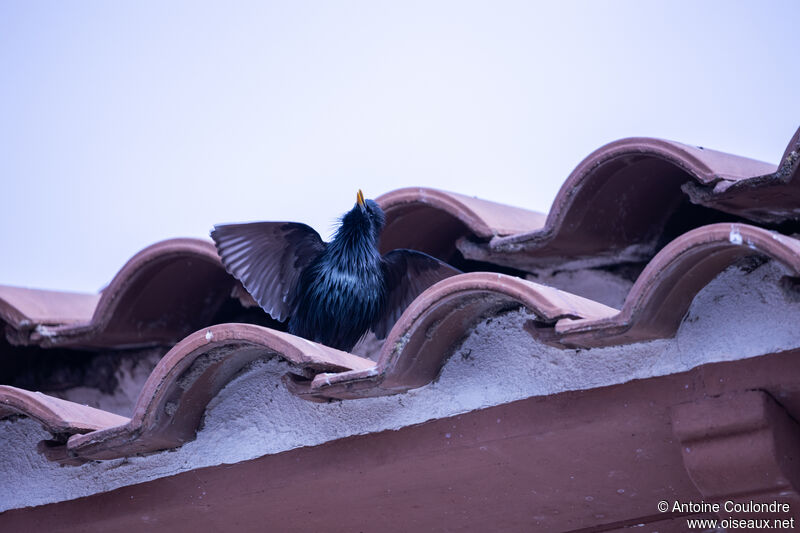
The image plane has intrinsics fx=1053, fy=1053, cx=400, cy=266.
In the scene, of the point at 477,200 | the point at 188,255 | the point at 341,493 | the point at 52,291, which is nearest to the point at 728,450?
the point at 341,493

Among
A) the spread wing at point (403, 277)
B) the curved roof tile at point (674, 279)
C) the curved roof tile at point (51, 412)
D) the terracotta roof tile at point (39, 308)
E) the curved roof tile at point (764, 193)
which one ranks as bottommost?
the curved roof tile at point (51, 412)

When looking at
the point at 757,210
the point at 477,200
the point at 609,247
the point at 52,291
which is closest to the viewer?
the point at 757,210

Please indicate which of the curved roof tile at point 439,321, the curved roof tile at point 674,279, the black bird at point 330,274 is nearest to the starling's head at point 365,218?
the black bird at point 330,274

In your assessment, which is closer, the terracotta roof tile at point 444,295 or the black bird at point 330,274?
the terracotta roof tile at point 444,295

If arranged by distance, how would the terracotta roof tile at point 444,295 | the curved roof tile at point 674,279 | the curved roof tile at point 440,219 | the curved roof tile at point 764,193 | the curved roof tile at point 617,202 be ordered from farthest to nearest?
the curved roof tile at point 440,219, the curved roof tile at point 617,202, the curved roof tile at point 764,193, the terracotta roof tile at point 444,295, the curved roof tile at point 674,279

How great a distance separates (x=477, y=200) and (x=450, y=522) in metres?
0.87

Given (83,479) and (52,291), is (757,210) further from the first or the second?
(52,291)

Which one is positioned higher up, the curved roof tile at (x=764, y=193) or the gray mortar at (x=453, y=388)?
the curved roof tile at (x=764, y=193)

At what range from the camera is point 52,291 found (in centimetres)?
312

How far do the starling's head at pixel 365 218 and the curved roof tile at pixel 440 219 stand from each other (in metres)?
0.04

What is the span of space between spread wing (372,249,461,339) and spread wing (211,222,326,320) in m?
0.20

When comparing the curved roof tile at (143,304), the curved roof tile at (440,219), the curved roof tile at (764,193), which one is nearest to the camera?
the curved roof tile at (764,193)

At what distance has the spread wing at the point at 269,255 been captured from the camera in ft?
8.51

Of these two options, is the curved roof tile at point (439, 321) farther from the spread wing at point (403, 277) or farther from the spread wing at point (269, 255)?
the spread wing at point (269, 255)
